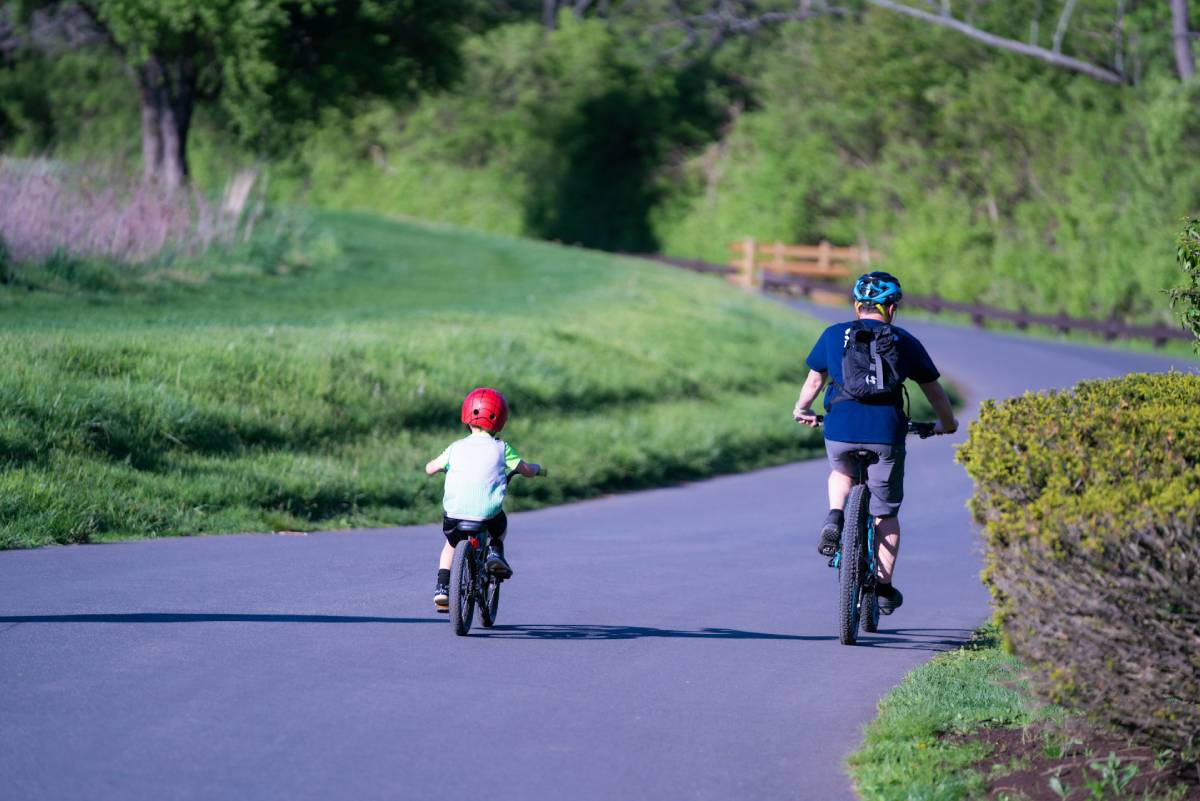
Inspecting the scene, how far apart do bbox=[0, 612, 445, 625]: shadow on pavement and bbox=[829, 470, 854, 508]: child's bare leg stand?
2.14 metres

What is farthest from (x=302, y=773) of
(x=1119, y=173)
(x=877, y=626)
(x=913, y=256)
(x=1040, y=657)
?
(x=913, y=256)

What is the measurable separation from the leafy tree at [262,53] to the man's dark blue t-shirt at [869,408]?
2686 centimetres

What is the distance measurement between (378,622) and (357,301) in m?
16.4

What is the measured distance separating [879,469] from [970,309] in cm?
3414

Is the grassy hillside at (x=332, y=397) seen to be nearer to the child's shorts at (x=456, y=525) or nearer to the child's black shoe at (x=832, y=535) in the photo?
the child's shorts at (x=456, y=525)

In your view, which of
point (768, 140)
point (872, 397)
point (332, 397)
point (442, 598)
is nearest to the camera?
point (442, 598)

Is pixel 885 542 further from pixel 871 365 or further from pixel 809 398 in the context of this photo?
pixel 871 365

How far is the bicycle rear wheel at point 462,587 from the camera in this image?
8.43 metres

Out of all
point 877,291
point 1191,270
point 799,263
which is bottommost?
point 877,291

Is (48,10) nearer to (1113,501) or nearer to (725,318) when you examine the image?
(725,318)

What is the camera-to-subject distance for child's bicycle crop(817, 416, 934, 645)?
8625 millimetres

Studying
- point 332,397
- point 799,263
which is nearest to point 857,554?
point 332,397

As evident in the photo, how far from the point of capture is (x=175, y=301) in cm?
2105

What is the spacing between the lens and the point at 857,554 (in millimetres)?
8648
